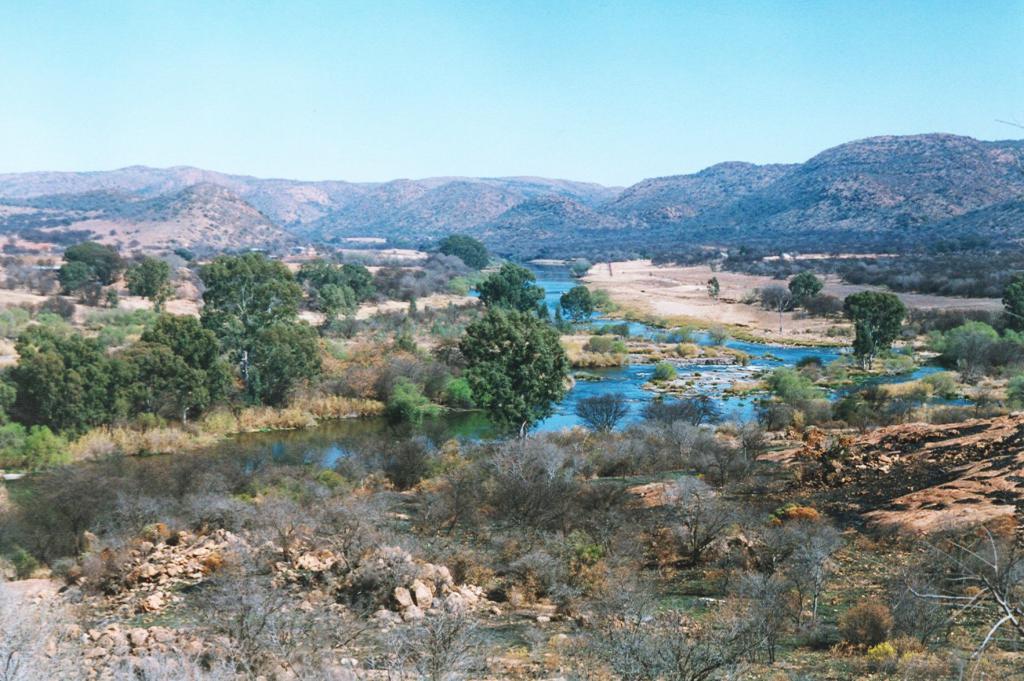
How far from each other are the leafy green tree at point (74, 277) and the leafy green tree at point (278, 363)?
1785 inches

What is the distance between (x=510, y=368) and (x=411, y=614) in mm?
18668

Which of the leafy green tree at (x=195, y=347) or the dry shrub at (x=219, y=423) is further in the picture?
the dry shrub at (x=219, y=423)

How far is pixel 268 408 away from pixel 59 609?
90.4 ft

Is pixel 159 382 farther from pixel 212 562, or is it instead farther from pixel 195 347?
pixel 212 562

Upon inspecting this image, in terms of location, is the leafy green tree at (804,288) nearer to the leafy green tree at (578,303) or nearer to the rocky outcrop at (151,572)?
the leafy green tree at (578,303)

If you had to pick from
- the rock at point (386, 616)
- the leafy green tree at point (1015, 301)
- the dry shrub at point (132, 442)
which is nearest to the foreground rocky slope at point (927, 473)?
the rock at point (386, 616)

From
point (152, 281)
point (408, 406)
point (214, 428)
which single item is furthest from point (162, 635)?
point (152, 281)

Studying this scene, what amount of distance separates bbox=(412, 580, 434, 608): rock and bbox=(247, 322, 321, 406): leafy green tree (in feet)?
95.9

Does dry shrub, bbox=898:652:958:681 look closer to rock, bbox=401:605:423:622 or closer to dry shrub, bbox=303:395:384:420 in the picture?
rock, bbox=401:605:423:622

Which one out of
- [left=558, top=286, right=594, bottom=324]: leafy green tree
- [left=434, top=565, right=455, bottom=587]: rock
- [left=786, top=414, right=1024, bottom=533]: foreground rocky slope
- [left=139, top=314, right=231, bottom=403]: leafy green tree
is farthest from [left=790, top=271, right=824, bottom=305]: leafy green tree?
[left=434, top=565, right=455, bottom=587]: rock

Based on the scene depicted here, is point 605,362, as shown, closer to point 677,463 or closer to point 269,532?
point 677,463

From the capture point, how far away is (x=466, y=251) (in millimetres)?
150000

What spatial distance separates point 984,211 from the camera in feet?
605

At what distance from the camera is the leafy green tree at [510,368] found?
33.4m
